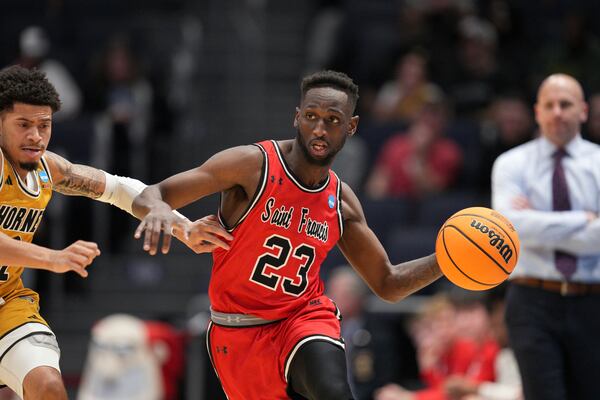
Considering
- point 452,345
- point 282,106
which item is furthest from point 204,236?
point 282,106

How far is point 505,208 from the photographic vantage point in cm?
734

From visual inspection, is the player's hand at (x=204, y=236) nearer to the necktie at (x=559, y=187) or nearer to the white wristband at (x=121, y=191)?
the white wristband at (x=121, y=191)

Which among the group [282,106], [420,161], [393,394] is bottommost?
A: [393,394]

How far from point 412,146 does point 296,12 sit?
5239mm

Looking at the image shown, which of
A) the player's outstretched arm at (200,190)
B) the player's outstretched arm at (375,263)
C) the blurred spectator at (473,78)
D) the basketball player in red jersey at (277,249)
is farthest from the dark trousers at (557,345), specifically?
the blurred spectator at (473,78)

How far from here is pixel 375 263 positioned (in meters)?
6.77

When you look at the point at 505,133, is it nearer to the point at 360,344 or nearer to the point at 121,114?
the point at 360,344

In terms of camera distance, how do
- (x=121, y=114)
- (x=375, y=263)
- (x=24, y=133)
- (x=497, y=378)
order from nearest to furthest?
(x=24, y=133)
(x=375, y=263)
(x=497, y=378)
(x=121, y=114)

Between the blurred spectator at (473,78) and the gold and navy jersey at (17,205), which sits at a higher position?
the blurred spectator at (473,78)

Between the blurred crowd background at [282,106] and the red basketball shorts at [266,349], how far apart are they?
12.7 feet

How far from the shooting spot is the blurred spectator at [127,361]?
34.5 ft

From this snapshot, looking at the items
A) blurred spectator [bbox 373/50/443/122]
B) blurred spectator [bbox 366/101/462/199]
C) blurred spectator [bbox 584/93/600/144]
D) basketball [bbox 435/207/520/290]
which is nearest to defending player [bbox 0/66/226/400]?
basketball [bbox 435/207/520/290]

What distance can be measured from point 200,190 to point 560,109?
280 cm

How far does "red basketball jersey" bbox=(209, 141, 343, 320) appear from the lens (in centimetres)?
626
